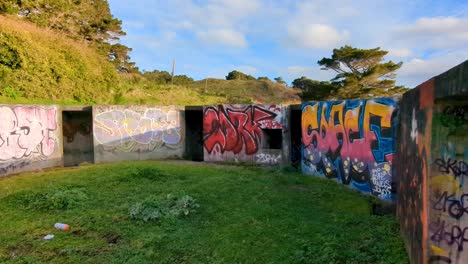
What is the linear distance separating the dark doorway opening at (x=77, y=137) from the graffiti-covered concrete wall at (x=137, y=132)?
2.96ft

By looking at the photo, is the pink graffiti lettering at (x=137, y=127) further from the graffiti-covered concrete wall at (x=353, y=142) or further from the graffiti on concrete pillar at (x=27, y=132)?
the graffiti-covered concrete wall at (x=353, y=142)

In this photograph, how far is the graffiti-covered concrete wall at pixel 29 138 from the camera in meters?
11.1

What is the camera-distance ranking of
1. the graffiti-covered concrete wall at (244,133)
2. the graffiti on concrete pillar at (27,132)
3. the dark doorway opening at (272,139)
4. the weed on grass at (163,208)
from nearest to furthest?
the weed on grass at (163,208), the graffiti on concrete pillar at (27,132), the graffiti-covered concrete wall at (244,133), the dark doorway opening at (272,139)

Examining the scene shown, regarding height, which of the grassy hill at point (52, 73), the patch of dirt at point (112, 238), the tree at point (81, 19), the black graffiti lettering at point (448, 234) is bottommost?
the patch of dirt at point (112, 238)

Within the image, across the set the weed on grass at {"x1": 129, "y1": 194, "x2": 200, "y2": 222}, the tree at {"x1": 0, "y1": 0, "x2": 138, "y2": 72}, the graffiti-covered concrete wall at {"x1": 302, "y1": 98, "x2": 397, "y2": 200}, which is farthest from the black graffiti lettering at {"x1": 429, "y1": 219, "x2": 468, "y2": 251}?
the tree at {"x1": 0, "y1": 0, "x2": 138, "y2": 72}

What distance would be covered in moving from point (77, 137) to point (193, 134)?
16.2 feet

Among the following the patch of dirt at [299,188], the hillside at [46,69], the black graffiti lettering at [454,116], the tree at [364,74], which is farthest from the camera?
the tree at [364,74]

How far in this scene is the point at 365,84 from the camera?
31547 mm

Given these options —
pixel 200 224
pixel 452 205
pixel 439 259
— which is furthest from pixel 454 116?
pixel 200 224

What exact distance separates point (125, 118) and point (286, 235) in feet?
33.6

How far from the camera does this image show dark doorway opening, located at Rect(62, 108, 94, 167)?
1425 cm

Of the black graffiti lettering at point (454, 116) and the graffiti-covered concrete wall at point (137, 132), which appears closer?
the black graffiti lettering at point (454, 116)

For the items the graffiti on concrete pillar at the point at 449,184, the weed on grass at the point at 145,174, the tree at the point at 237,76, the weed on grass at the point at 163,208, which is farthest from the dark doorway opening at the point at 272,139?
the tree at the point at 237,76

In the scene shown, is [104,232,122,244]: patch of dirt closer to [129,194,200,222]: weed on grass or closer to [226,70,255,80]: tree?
[129,194,200,222]: weed on grass
